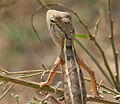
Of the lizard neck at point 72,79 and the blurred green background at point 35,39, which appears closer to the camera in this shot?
the lizard neck at point 72,79

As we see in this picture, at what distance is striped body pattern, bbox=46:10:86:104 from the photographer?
2561 mm

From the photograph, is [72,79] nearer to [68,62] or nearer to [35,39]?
[68,62]

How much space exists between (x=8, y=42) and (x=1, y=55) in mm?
600

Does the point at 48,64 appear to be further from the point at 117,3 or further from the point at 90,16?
the point at 117,3

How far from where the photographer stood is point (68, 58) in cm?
284

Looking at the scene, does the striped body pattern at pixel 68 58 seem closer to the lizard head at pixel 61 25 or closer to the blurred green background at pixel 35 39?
the lizard head at pixel 61 25

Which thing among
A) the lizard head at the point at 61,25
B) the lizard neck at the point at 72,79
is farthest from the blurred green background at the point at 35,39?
the lizard neck at the point at 72,79

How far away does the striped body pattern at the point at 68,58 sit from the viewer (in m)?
2.56

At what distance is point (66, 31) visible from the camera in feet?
9.88

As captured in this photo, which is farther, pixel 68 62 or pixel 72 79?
pixel 68 62

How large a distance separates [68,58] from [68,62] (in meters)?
0.05

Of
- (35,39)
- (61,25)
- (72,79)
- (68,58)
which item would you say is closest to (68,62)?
(68,58)

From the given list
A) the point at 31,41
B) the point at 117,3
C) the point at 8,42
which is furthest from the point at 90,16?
the point at 8,42

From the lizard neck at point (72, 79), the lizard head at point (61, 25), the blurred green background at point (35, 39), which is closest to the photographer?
the lizard neck at point (72, 79)
